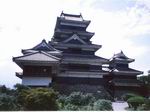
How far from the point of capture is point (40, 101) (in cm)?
A: 1112

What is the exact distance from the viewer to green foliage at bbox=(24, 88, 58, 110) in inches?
439

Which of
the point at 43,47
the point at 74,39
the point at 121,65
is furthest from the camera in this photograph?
the point at 121,65

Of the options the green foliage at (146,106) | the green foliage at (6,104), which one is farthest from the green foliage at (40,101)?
the green foliage at (146,106)

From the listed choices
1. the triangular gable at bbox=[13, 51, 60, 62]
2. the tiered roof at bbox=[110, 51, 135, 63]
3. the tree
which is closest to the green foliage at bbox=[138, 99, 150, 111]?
the triangular gable at bbox=[13, 51, 60, 62]

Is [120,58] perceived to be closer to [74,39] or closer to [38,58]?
[74,39]

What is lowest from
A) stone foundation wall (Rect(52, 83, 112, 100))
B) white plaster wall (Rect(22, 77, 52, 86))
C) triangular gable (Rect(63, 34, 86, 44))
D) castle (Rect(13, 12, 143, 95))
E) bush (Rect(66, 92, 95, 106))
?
bush (Rect(66, 92, 95, 106))

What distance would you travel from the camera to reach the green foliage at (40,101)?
439 inches

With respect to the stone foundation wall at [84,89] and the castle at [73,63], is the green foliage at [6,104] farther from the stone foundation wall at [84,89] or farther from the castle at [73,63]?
the stone foundation wall at [84,89]

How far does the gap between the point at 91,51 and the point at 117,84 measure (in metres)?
4.38

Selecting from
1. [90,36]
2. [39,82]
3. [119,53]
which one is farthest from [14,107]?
[119,53]

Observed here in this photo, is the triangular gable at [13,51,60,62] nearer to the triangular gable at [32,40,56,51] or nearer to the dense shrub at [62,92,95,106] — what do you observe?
the triangular gable at [32,40,56,51]

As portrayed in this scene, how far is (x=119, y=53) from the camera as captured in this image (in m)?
30.8

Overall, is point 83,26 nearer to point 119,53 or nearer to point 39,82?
point 119,53

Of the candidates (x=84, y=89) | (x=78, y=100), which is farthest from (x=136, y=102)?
(x=84, y=89)
